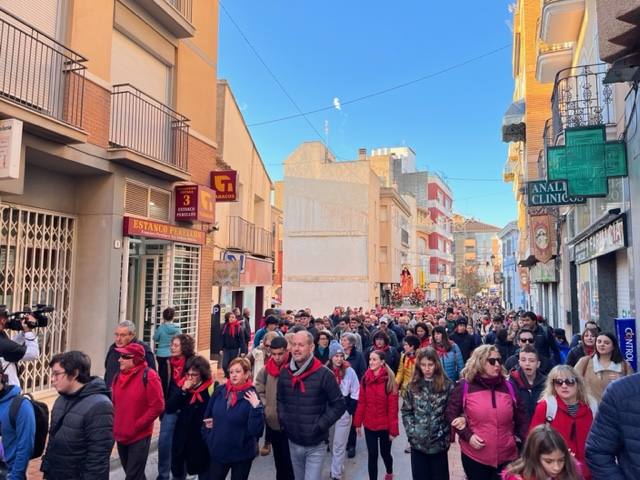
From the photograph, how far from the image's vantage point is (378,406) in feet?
18.4

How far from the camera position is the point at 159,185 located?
10.5 metres

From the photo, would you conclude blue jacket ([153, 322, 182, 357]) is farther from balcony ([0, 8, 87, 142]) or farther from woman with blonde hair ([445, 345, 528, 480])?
woman with blonde hair ([445, 345, 528, 480])

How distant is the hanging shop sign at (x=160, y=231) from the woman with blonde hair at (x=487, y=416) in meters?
7.23

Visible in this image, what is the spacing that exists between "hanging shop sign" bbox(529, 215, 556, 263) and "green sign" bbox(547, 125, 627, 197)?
10.9 m

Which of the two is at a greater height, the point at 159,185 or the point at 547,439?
the point at 159,185

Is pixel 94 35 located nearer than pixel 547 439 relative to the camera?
No

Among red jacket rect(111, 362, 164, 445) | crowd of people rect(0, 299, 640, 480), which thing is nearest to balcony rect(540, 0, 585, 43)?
crowd of people rect(0, 299, 640, 480)

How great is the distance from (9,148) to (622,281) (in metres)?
10.4

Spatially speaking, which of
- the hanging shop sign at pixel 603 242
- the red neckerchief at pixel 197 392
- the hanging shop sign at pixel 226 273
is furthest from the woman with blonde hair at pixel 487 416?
the hanging shop sign at pixel 226 273

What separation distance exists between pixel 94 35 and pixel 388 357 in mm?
7780

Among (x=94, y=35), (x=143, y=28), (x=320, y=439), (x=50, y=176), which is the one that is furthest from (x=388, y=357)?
(x=143, y=28)

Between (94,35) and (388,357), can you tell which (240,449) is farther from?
(94,35)

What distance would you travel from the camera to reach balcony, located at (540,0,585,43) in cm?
1074

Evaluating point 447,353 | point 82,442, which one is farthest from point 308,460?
point 447,353
